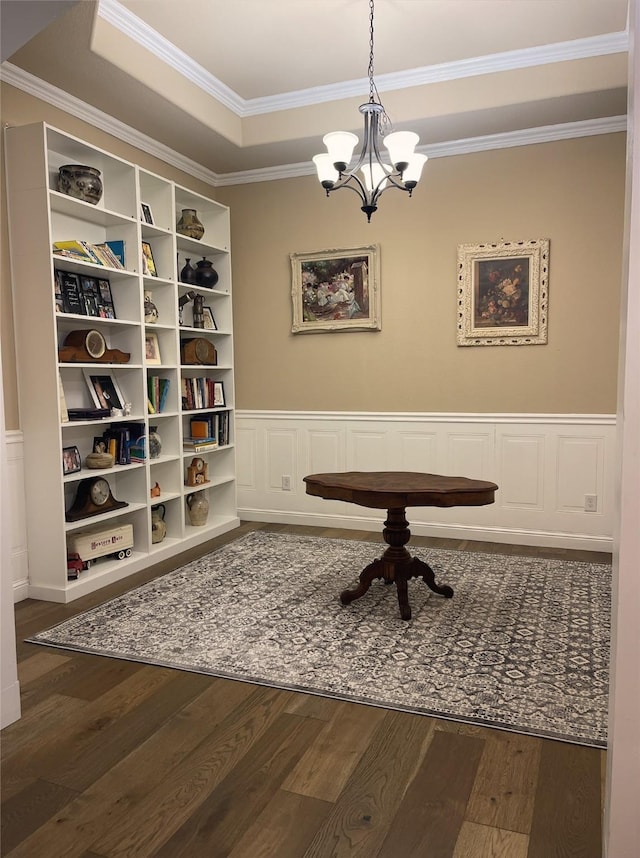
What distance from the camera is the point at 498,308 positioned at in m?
4.57

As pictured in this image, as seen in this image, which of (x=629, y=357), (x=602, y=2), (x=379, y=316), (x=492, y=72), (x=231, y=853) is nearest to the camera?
(x=629, y=357)

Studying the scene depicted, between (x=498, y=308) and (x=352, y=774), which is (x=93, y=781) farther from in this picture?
(x=498, y=308)

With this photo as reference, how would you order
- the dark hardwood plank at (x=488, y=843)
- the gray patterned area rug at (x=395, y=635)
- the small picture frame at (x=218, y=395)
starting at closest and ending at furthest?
the dark hardwood plank at (x=488, y=843), the gray patterned area rug at (x=395, y=635), the small picture frame at (x=218, y=395)

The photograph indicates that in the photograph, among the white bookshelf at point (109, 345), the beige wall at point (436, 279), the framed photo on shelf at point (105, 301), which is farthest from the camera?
the beige wall at point (436, 279)

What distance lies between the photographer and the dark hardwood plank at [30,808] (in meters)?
1.70

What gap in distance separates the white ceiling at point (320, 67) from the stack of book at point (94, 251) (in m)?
0.84

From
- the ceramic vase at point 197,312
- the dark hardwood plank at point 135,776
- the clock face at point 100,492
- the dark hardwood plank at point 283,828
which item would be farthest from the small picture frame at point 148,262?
the dark hardwood plank at point 283,828

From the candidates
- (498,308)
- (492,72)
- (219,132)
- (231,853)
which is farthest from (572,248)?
(231,853)

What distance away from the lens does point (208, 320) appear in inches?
200

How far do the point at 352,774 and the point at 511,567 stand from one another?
7.79ft

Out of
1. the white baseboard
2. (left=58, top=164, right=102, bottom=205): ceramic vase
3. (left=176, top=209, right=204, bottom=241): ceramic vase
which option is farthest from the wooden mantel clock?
(left=58, top=164, right=102, bottom=205): ceramic vase

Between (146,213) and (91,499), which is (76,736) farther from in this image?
(146,213)

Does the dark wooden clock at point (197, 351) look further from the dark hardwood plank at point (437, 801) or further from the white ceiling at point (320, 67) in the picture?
the dark hardwood plank at point (437, 801)

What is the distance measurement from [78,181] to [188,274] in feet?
4.33
